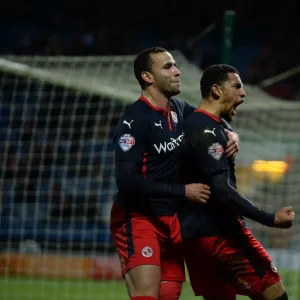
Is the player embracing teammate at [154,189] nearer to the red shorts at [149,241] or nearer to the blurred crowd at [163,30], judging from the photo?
the red shorts at [149,241]

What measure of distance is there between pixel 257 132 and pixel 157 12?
35.6 ft

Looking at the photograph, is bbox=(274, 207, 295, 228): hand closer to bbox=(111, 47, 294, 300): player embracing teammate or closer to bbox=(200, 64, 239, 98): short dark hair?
bbox=(111, 47, 294, 300): player embracing teammate

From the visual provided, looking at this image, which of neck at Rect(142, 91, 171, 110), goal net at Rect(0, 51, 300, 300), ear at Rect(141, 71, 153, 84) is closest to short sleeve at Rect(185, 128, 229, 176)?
neck at Rect(142, 91, 171, 110)

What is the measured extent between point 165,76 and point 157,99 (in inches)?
5.8

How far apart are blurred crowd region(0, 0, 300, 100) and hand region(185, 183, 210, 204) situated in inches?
492

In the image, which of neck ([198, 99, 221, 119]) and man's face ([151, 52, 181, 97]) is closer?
neck ([198, 99, 221, 119])

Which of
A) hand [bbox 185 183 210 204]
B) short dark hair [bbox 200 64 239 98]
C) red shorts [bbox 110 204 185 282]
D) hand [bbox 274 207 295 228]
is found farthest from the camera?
short dark hair [bbox 200 64 239 98]

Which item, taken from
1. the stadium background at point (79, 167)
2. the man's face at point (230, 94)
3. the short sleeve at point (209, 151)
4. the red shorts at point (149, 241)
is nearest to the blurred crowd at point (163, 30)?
the stadium background at point (79, 167)

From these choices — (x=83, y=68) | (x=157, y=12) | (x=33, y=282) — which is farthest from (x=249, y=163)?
(x=157, y=12)

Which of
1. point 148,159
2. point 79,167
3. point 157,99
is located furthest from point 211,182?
point 79,167

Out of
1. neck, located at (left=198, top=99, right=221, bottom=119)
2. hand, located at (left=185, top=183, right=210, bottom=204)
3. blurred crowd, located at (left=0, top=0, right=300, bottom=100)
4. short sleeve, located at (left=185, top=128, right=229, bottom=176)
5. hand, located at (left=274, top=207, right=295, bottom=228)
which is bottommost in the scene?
hand, located at (left=274, top=207, right=295, bottom=228)

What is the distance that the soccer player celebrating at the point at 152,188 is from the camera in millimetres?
4863

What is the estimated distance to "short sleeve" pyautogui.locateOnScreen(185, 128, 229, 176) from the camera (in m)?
4.77

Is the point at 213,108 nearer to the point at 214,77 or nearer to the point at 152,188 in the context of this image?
the point at 214,77
